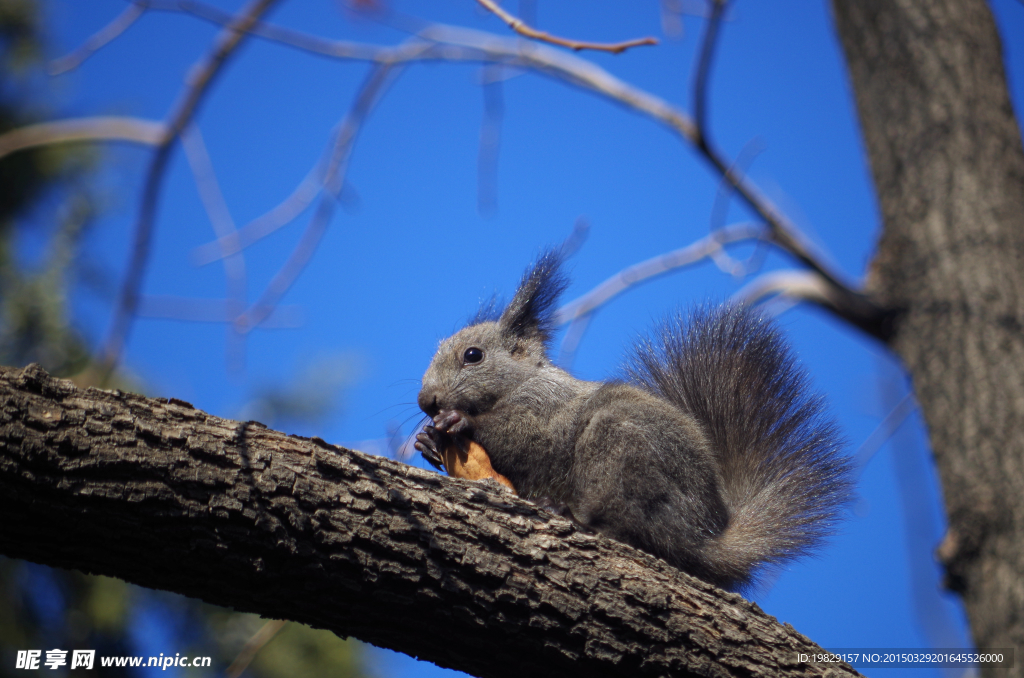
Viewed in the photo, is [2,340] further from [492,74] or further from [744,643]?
[744,643]

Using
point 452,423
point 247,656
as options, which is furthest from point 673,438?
point 247,656

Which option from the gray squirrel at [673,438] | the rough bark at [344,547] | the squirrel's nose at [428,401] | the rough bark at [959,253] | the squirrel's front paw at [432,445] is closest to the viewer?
the rough bark at [959,253]

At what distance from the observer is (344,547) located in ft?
7.12

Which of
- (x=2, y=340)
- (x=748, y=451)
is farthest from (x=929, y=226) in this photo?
(x=2, y=340)

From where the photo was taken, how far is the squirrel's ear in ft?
13.8

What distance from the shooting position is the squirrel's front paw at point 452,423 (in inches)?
145

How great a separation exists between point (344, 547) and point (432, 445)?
152 centimetres

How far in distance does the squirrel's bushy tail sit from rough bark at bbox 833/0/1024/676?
1.48m

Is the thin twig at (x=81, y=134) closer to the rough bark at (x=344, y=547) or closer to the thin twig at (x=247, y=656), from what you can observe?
the rough bark at (x=344, y=547)

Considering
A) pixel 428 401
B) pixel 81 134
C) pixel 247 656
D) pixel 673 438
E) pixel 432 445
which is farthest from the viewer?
pixel 428 401

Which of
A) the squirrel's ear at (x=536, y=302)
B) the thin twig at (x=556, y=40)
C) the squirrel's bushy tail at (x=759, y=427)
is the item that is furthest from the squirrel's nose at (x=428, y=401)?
the thin twig at (x=556, y=40)

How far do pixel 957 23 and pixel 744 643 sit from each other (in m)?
2.02

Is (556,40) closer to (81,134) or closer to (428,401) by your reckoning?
(81,134)

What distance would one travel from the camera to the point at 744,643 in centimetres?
245
